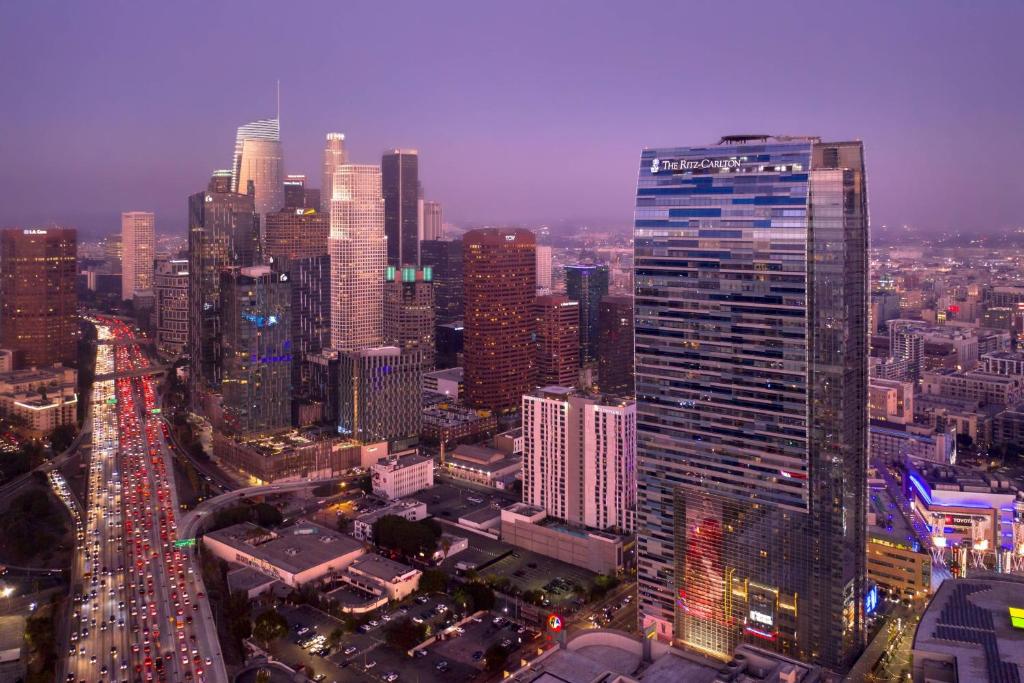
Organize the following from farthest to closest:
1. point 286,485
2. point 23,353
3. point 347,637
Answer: point 23,353 < point 286,485 < point 347,637

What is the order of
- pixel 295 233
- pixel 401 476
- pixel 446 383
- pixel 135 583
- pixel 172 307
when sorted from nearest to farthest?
pixel 135 583
pixel 401 476
pixel 446 383
pixel 295 233
pixel 172 307

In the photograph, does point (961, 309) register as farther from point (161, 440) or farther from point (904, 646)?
point (161, 440)

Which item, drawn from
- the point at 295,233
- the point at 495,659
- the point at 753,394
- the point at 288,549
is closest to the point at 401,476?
the point at 288,549

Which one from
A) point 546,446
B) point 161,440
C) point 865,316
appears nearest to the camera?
point 865,316

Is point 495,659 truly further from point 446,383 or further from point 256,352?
point 446,383

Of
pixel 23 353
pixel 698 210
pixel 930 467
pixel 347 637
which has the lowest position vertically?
pixel 347 637

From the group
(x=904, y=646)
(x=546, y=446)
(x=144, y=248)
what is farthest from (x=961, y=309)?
(x=144, y=248)
